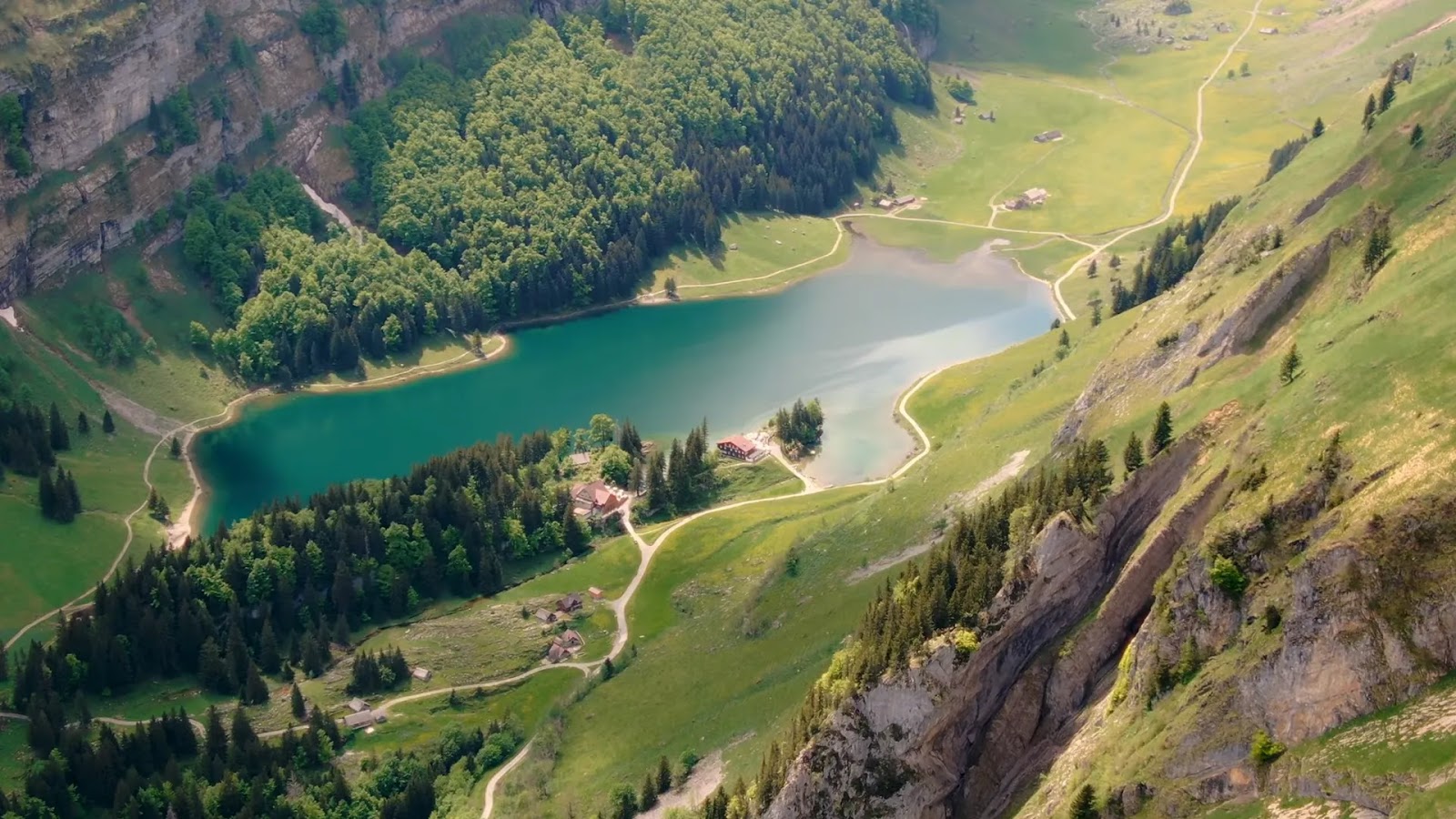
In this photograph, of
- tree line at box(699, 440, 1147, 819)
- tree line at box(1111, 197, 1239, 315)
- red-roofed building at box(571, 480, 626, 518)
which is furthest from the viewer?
tree line at box(1111, 197, 1239, 315)

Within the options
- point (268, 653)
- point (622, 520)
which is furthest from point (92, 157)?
point (622, 520)

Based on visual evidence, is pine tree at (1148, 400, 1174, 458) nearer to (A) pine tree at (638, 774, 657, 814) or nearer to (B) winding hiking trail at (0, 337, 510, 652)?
(A) pine tree at (638, 774, 657, 814)

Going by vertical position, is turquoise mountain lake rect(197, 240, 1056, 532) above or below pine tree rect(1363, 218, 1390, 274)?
below

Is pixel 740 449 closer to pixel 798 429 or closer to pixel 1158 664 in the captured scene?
pixel 798 429

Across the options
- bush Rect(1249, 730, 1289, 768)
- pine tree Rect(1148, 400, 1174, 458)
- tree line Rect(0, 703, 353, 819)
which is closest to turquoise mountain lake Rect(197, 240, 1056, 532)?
tree line Rect(0, 703, 353, 819)

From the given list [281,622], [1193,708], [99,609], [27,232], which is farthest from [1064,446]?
[27,232]

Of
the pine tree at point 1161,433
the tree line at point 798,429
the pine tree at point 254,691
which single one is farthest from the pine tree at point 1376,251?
the pine tree at point 254,691
